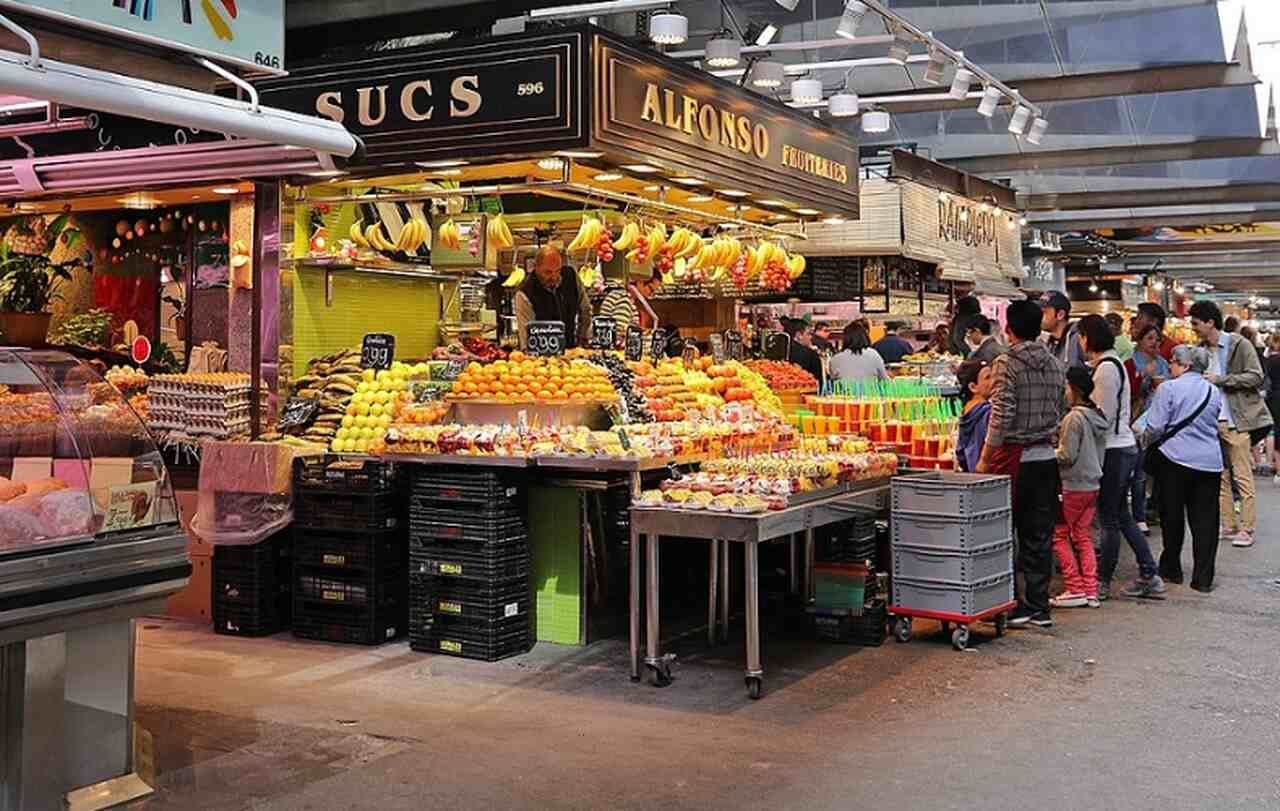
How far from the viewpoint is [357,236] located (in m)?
9.32

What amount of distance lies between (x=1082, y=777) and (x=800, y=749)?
1120 mm

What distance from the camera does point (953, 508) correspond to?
7.00m

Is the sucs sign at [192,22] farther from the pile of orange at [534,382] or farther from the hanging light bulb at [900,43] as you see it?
the hanging light bulb at [900,43]

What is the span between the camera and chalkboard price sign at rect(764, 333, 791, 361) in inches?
560

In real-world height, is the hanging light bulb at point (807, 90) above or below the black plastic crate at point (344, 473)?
above

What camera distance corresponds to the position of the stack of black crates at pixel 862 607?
283 inches

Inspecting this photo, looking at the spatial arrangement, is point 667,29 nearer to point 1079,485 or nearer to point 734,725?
point 1079,485

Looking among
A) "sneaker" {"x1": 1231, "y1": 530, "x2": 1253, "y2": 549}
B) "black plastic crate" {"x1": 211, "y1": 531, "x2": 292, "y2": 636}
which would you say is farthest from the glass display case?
"sneaker" {"x1": 1231, "y1": 530, "x2": 1253, "y2": 549}

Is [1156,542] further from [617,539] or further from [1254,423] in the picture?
[617,539]

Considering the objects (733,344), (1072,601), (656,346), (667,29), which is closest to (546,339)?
(656,346)

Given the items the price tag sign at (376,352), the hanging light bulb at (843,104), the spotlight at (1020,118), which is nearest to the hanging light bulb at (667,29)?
the hanging light bulb at (843,104)

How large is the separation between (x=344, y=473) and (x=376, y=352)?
3.26ft

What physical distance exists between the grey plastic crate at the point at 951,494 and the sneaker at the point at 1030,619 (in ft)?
2.61

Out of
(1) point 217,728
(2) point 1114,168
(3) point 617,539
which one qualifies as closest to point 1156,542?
(3) point 617,539
